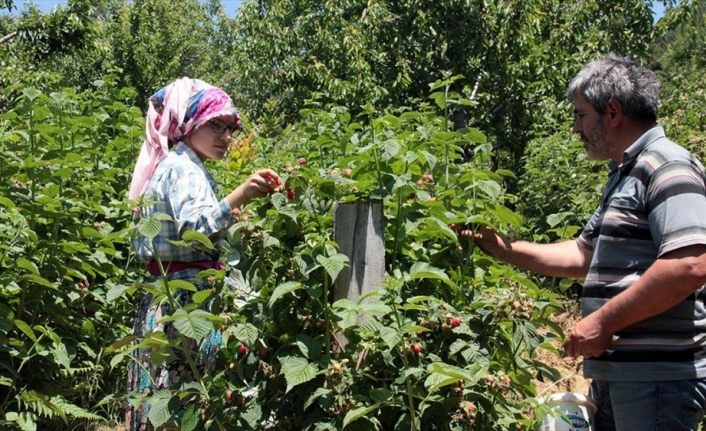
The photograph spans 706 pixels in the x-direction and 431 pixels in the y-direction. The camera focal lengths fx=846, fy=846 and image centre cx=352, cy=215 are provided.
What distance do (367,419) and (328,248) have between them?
447 millimetres

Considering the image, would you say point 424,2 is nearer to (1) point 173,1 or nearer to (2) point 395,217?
(2) point 395,217

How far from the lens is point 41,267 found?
130 inches

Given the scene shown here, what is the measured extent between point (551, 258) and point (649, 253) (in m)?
0.48

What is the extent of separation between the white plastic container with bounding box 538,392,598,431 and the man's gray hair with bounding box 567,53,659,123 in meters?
0.79

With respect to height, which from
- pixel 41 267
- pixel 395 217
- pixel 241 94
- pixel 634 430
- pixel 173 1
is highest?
pixel 173 1

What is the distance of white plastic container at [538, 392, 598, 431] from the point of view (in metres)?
2.27

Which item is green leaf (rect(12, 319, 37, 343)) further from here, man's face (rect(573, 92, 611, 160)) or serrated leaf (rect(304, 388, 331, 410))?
man's face (rect(573, 92, 611, 160))

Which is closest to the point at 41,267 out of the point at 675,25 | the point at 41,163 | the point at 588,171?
the point at 41,163

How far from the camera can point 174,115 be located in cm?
288

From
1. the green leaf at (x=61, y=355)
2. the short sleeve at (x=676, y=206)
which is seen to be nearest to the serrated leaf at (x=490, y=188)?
the short sleeve at (x=676, y=206)

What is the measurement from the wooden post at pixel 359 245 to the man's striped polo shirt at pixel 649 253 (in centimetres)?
59

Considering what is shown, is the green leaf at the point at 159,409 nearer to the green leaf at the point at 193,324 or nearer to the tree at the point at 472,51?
the green leaf at the point at 193,324

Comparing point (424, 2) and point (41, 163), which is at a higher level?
point (424, 2)

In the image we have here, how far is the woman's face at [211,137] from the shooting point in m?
2.86
